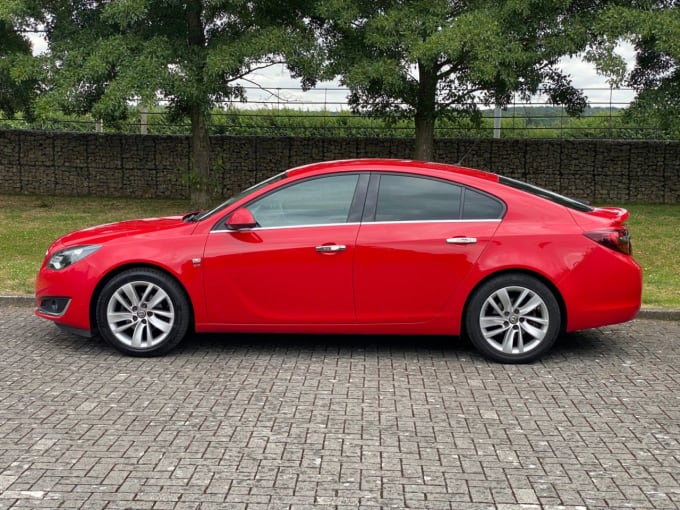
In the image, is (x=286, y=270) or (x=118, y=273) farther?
(x=118, y=273)

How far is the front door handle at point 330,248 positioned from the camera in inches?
278

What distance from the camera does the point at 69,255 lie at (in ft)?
24.1

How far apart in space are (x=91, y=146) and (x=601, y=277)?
18971mm

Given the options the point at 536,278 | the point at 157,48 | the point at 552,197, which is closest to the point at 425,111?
the point at 157,48

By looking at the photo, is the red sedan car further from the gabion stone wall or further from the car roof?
the gabion stone wall

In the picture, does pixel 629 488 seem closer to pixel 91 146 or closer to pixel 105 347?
pixel 105 347

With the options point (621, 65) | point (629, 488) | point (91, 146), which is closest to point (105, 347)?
point (629, 488)

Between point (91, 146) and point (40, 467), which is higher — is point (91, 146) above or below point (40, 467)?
above

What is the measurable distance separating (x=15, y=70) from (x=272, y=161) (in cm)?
828

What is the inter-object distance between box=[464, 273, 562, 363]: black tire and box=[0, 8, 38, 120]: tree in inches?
472

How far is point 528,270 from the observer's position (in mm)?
7016

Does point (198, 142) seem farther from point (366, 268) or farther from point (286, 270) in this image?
point (366, 268)

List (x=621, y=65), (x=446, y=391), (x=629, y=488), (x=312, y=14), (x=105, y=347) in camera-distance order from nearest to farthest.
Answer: (x=629, y=488), (x=446, y=391), (x=105, y=347), (x=621, y=65), (x=312, y=14)

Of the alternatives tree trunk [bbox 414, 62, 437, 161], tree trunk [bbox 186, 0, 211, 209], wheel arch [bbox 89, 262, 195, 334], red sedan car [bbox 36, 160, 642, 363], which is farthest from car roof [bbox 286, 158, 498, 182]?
tree trunk [bbox 414, 62, 437, 161]
